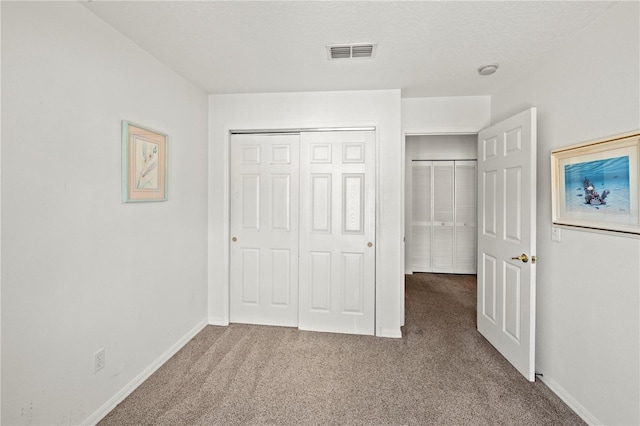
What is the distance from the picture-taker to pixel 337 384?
6.93 ft

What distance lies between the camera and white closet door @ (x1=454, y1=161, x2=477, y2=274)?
5.09 meters

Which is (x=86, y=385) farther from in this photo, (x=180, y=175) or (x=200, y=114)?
(x=200, y=114)

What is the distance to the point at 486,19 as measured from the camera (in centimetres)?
172

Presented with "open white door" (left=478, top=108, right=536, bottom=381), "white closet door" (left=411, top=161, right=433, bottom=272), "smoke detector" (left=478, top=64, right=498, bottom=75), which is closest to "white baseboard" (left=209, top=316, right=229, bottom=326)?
"open white door" (left=478, top=108, right=536, bottom=381)

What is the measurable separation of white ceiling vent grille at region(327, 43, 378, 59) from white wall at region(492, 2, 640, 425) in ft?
4.24

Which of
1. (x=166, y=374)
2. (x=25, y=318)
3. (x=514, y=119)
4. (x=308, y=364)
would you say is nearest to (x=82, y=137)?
(x=25, y=318)

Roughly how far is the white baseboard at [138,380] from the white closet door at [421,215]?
3.88 metres

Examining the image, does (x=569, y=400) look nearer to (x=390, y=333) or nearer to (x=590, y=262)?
(x=590, y=262)

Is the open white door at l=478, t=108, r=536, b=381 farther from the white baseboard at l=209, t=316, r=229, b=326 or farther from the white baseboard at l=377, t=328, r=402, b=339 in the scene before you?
the white baseboard at l=209, t=316, r=229, b=326

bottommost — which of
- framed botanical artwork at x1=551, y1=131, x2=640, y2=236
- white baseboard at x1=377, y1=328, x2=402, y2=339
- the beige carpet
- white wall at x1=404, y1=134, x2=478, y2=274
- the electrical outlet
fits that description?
the beige carpet

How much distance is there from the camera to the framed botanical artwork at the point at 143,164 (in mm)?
1938

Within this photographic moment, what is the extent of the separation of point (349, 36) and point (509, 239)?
1.99 meters

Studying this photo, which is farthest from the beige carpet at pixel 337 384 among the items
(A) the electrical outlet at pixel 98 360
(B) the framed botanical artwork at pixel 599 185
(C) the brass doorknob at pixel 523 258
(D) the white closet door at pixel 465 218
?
(D) the white closet door at pixel 465 218

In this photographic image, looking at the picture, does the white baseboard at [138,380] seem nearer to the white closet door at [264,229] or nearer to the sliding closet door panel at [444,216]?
the white closet door at [264,229]
